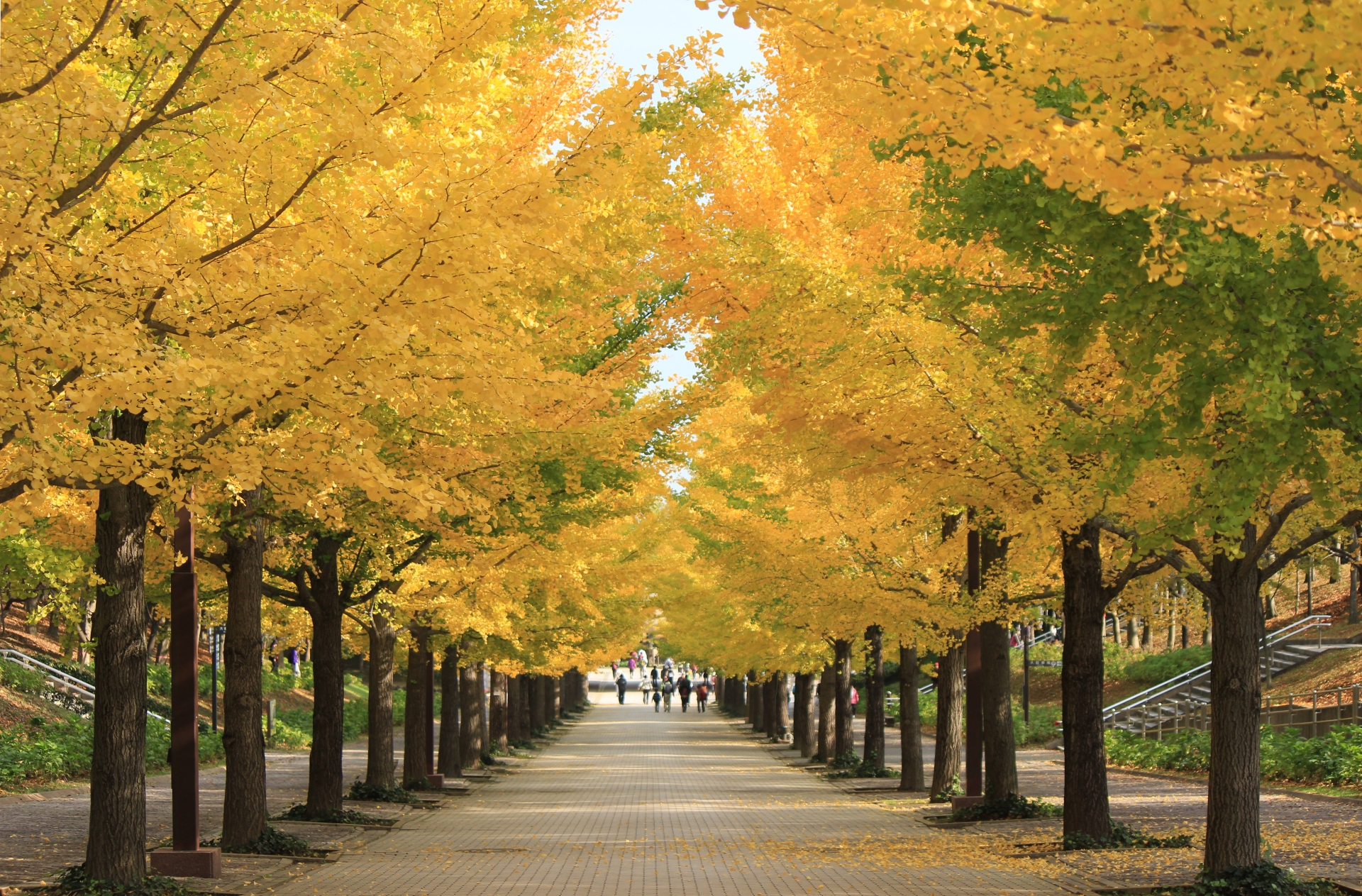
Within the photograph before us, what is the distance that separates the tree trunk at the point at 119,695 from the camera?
9.77 metres

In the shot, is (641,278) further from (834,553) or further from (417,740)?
(417,740)

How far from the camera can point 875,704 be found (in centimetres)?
2648

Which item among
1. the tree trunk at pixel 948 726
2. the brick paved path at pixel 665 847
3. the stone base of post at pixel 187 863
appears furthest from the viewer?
the tree trunk at pixel 948 726

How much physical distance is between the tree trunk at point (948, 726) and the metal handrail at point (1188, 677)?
37.2 ft

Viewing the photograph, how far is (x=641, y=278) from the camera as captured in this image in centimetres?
1341

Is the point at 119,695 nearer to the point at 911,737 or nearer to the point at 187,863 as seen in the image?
the point at 187,863

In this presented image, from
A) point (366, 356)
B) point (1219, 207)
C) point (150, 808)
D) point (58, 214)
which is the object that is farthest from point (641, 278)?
point (150, 808)

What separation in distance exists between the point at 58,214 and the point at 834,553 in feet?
44.1

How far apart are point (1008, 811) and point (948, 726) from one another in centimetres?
315

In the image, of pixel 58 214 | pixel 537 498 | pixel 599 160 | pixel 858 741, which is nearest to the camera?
pixel 58 214

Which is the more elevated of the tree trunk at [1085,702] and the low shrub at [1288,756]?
the tree trunk at [1085,702]

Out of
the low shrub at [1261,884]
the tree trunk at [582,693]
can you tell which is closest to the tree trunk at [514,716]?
the low shrub at [1261,884]

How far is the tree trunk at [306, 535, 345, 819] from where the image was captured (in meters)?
16.6

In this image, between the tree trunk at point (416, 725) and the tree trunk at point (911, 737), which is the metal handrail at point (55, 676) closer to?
the tree trunk at point (416, 725)
